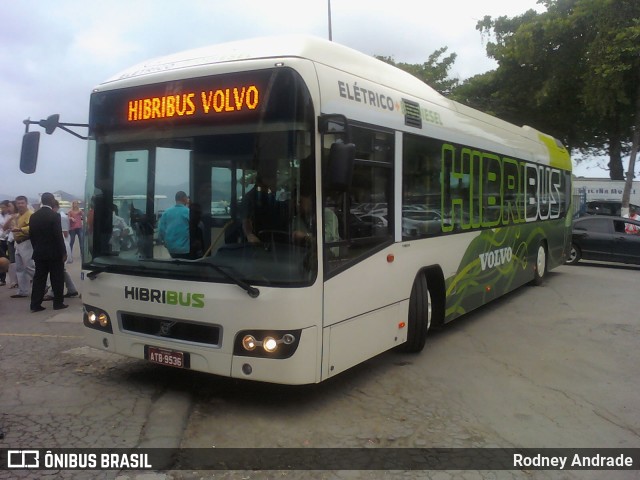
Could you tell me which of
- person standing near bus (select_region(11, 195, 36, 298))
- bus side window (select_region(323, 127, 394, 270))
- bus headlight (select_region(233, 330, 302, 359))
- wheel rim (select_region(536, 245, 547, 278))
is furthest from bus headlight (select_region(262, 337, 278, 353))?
wheel rim (select_region(536, 245, 547, 278))

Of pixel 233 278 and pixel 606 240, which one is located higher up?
pixel 606 240

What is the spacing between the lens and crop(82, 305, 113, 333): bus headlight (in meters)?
5.34

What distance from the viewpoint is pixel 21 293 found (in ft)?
34.4

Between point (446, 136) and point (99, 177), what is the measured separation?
162 inches

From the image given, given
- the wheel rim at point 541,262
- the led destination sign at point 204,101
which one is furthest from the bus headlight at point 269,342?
the wheel rim at point 541,262

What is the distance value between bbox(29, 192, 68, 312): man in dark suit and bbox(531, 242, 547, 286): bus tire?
29.0 ft

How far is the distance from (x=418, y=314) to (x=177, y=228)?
9.59 feet

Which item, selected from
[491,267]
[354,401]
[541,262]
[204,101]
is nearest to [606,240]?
[541,262]

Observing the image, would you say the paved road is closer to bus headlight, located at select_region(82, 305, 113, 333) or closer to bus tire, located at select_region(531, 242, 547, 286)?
bus headlight, located at select_region(82, 305, 113, 333)

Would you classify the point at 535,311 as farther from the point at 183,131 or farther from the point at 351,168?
the point at 183,131

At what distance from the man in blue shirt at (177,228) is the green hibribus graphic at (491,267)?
3604 mm

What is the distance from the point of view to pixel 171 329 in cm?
496

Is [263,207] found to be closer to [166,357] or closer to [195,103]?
[195,103]

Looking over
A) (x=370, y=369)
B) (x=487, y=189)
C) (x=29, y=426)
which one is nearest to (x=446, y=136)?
(x=487, y=189)
